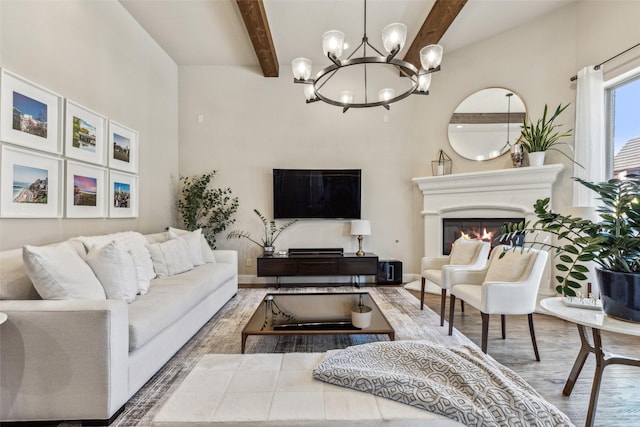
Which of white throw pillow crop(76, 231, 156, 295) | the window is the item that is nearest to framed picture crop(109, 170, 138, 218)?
white throw pillow crop(76, 231, 156, 295)

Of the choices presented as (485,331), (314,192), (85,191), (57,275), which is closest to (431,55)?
(485,331)

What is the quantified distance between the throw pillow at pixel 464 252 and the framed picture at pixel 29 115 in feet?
12.8

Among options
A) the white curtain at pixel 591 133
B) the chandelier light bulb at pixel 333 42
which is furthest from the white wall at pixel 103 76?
the white curtain at pixel 591 133

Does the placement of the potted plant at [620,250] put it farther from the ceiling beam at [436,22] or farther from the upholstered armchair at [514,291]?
the ceiling beam at [436,22]

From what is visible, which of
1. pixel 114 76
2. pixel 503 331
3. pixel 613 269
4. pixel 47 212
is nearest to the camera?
pixel 613 269

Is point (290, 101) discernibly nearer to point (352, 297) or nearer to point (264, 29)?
point (264, 29)

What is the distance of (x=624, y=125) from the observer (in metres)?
3.07

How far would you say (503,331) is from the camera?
2674 millimetres

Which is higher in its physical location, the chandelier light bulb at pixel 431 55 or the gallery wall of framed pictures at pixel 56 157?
the chandelier light bulb at pixel 431 55

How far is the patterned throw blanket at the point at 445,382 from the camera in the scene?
107 centimetres

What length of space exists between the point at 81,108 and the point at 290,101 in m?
2.82

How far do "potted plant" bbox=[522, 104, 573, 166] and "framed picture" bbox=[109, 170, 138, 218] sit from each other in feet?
15.8

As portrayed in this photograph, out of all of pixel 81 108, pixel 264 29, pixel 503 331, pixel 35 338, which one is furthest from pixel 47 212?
pixel 503 331

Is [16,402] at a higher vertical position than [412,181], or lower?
lower
